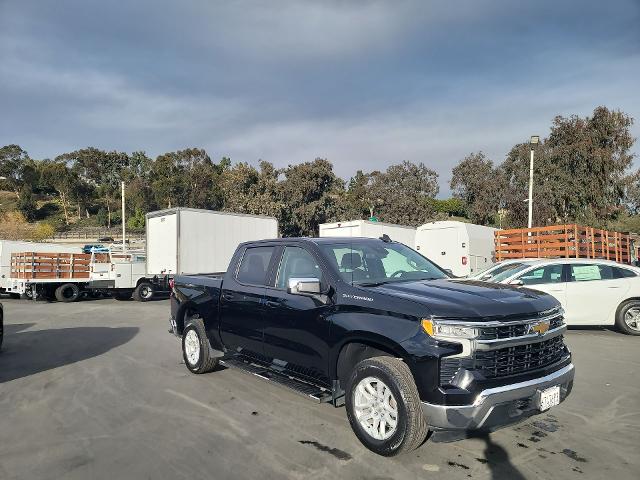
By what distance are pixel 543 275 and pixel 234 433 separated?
817cm

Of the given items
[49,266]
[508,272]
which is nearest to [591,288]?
[508,272]

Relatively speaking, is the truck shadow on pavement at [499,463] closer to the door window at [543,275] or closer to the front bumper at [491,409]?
the front bumper at [491,409]

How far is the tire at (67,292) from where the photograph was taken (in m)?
19.6

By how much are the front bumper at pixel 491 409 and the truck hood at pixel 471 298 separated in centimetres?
56

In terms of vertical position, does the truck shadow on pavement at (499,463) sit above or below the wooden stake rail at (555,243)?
below

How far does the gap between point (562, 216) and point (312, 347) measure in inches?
1314

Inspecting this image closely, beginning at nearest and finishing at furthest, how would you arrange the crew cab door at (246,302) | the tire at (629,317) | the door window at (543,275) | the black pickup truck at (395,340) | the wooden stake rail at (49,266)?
1. the black pickup truck at (395,340)
2. the crew cab door at (246,302)
3. the tire at (629,317)
4. the door window at (543,275)
5. the wooden stake rail at (49,266)

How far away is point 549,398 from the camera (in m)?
3.97

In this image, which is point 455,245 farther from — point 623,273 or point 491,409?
point 491,409

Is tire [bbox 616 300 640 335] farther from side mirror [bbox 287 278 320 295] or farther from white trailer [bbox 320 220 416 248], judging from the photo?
white trailer [bbox 320 220 416 248]

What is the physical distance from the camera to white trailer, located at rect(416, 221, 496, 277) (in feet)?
58.1

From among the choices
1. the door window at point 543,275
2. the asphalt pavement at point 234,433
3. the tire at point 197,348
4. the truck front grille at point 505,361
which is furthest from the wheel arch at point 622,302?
the tire at point 197,348

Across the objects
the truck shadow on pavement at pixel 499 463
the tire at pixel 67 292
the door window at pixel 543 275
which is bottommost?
the truck shadow on pavement at pixel 499 463

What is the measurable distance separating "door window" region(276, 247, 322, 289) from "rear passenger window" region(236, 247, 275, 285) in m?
0.27
